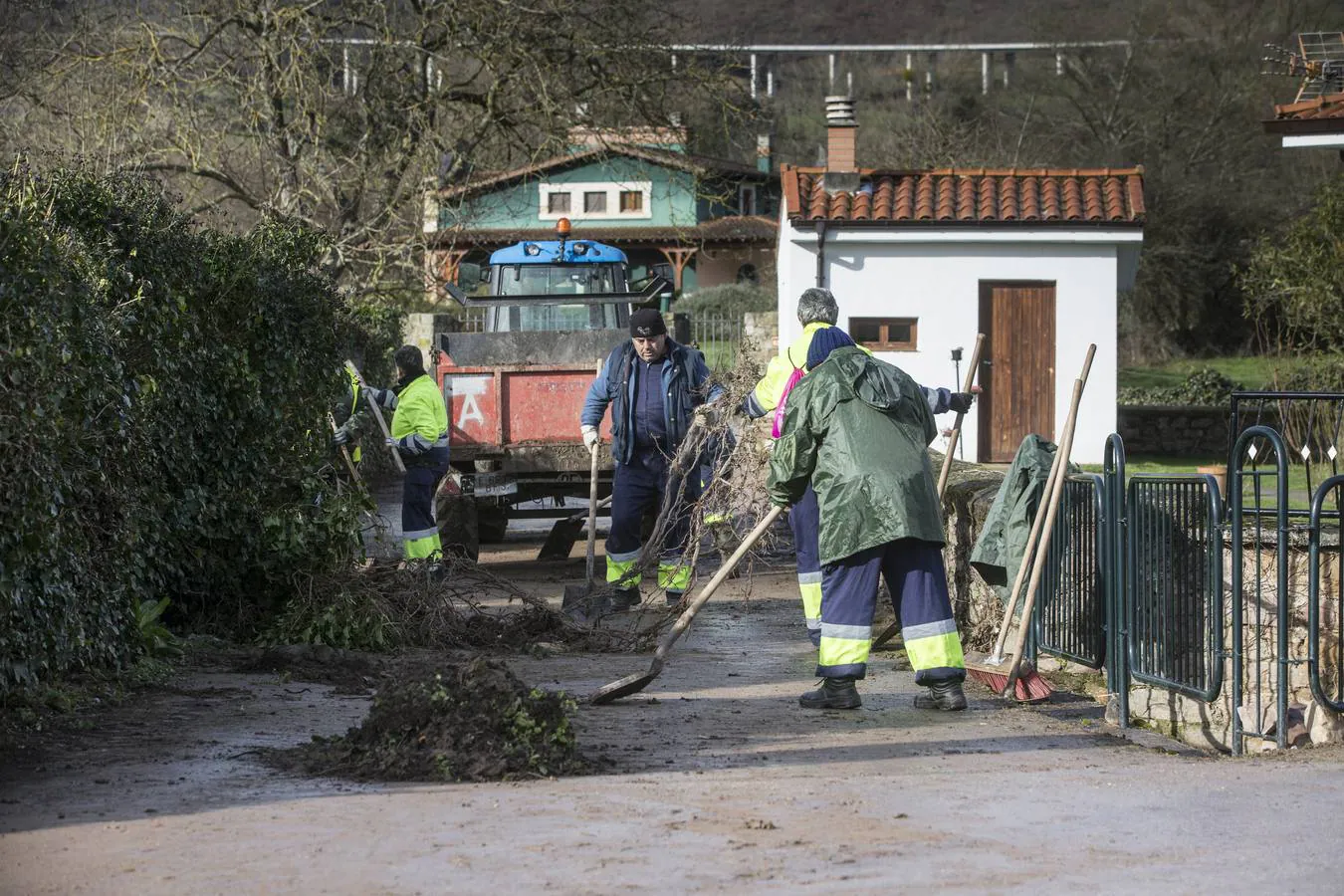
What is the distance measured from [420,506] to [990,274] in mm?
12501

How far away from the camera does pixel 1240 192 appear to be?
41.4 m

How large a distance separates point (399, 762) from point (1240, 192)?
39643 mm

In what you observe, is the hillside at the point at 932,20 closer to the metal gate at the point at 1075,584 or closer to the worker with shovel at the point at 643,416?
the worker with shovel at the point at 643,416

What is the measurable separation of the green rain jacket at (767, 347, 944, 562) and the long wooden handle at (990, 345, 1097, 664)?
0.58m

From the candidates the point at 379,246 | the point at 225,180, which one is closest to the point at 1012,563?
the point at 379,246

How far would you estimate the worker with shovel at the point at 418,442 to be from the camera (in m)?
11.6

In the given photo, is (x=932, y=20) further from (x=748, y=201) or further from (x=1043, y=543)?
(x=1043, y=543)

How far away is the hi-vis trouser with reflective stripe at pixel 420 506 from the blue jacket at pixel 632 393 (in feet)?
4.32

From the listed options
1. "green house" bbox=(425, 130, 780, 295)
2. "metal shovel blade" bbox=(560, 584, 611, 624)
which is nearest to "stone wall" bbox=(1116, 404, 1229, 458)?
"metal shovel blade" bbox=(560, 584, 611, 624)

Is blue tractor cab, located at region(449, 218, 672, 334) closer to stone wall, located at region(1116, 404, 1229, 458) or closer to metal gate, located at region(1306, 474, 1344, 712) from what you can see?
metal gate, located at region(1306, 474, 1344, 712)

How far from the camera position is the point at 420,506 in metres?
11.7

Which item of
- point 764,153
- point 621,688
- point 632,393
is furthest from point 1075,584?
point 764,153

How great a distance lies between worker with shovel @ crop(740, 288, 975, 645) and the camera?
848 cm

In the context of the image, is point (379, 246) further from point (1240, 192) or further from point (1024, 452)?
point (1240, 192)
